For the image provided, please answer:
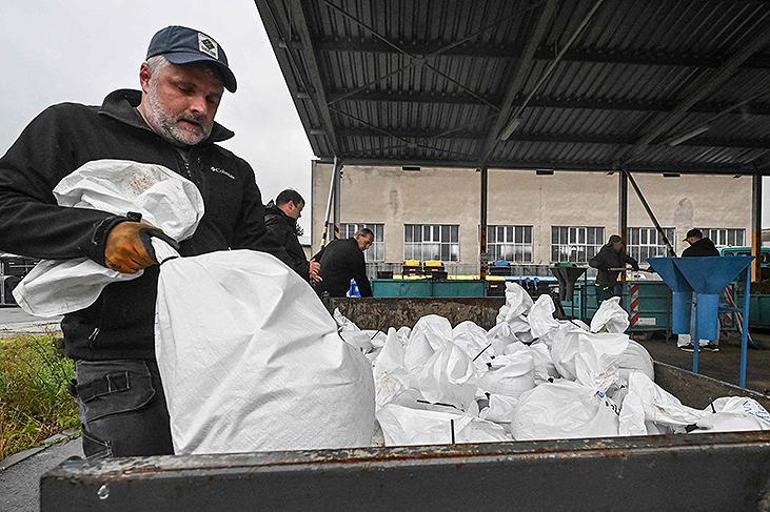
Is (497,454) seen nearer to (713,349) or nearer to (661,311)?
(713,349)

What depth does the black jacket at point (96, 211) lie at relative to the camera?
41.8 inches

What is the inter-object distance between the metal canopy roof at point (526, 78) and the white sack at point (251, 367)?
16.5ft

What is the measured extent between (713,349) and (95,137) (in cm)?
857

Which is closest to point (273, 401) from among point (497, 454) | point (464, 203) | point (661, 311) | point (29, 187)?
point (497, 454)

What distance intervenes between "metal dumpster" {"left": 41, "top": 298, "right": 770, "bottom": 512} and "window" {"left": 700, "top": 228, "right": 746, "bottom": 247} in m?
24.1

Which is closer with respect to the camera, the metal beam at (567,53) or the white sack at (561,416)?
the white sack at (561,416)

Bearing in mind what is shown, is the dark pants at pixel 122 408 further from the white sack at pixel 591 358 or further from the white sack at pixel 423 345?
the white sack at pixel 591 358

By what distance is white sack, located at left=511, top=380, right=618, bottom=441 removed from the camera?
3.45 feet

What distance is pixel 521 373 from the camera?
5.59 ft

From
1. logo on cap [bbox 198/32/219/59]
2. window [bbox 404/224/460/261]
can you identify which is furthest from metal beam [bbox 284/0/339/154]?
window [bbox 404/224/460/261]

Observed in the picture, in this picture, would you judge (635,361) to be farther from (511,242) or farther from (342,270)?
(511,242)

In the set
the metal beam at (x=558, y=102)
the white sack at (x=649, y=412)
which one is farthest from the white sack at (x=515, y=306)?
the metal beam at (x=558, y=102)

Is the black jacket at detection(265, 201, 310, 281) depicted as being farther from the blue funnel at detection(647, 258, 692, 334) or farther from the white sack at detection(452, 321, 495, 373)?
the blue funnel at detection(647, 258, 692, 334)

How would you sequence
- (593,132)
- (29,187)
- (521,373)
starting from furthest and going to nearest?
(593,132) → (521,373) → (29,187)
